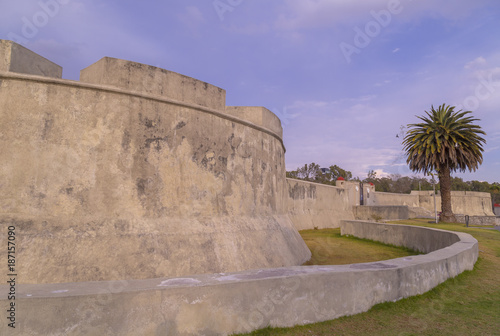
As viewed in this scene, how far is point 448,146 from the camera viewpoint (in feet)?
75.3

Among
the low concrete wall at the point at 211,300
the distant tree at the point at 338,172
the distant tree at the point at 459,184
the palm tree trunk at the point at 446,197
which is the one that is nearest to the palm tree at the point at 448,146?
the palm tree trunk at the point at 446,197

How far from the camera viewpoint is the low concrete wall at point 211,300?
2773mm

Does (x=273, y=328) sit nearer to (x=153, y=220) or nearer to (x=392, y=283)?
(x=392, y=283)

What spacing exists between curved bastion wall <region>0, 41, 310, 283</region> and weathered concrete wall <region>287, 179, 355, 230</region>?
42.4 feet

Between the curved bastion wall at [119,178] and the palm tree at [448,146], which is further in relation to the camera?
Result: the palm tree at [448,146]

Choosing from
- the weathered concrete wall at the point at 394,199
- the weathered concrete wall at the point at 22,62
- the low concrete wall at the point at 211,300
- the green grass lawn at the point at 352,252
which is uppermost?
the weathered concrete wall at the point at 22,62

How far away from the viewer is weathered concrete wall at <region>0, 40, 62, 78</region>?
5789mm

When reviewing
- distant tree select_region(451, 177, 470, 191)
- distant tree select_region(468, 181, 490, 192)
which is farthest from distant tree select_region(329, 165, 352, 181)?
distant tree select_region(468, 181, 490, 192)

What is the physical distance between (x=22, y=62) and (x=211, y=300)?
19.7 feet

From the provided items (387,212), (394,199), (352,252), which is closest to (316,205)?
(387,212)

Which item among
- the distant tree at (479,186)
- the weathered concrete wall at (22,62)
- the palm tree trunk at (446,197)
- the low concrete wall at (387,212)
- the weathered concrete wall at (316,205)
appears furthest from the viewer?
the distant tree at (479,186)

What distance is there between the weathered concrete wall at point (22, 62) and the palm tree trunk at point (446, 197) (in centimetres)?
2514

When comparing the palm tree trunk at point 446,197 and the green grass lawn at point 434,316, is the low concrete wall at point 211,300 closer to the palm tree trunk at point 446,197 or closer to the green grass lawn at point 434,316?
the green grass lawn at point 434,316

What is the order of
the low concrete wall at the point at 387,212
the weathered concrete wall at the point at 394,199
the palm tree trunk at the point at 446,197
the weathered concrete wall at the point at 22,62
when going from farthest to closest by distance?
the weathered concrete wall at the point at 394,199
the low concrete wall at the point at 387,212
the palm tree trunk at the point at 446,197
the weathered concrete wall at the point at 22,62
